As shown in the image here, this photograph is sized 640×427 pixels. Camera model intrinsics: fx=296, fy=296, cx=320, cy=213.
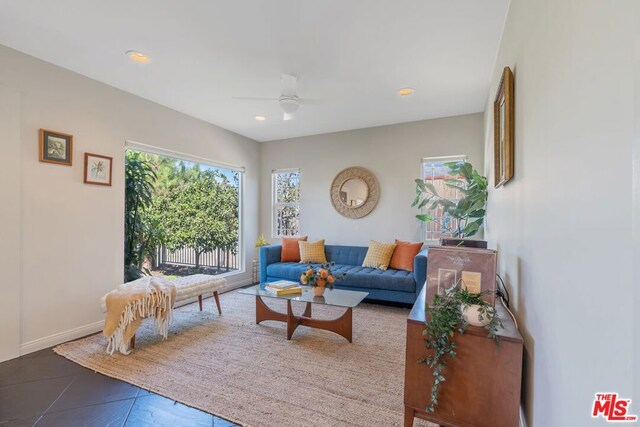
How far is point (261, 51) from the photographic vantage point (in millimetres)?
2555

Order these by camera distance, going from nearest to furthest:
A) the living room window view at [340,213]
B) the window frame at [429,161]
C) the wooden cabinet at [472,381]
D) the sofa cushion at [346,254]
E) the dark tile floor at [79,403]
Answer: the living room window view at [340,213] < the wooden cabinet at [472,381] < the dark tile floor at [79,403] < the window frame at [429,161] < the sofa cushion at [346,254]

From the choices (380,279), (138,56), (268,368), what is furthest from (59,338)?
(380,279)

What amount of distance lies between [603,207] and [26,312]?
3914 millimetres

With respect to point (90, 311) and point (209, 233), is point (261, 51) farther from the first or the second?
point (209, 233)

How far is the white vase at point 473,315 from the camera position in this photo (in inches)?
55.4

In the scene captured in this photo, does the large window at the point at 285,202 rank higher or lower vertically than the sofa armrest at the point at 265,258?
higher

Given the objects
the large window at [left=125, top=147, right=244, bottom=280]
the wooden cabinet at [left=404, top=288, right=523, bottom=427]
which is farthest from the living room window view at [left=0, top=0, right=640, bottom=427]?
the large window at [left=125, top=147, right=244, bottom=280]

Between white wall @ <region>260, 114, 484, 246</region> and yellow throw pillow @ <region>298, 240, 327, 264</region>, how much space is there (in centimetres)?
39

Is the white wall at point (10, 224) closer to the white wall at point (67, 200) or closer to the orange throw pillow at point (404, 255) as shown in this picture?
the white wall at point (67, 200)

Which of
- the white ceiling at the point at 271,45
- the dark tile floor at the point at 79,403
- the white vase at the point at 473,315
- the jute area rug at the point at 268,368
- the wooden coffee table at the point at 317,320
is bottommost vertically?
the dark tile floor at the point at 79,403

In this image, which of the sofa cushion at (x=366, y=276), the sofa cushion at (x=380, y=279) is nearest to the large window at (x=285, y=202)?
the sofa cushion at (x=366, y=276)

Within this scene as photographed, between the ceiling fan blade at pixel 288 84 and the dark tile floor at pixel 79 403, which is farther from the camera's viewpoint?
the ceiling fan blade at pixel 288 84

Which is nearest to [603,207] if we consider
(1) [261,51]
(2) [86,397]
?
(1) [261,51]

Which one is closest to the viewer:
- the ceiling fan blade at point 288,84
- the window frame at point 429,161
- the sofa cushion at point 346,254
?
the ceiling fan blade at point 288,84
